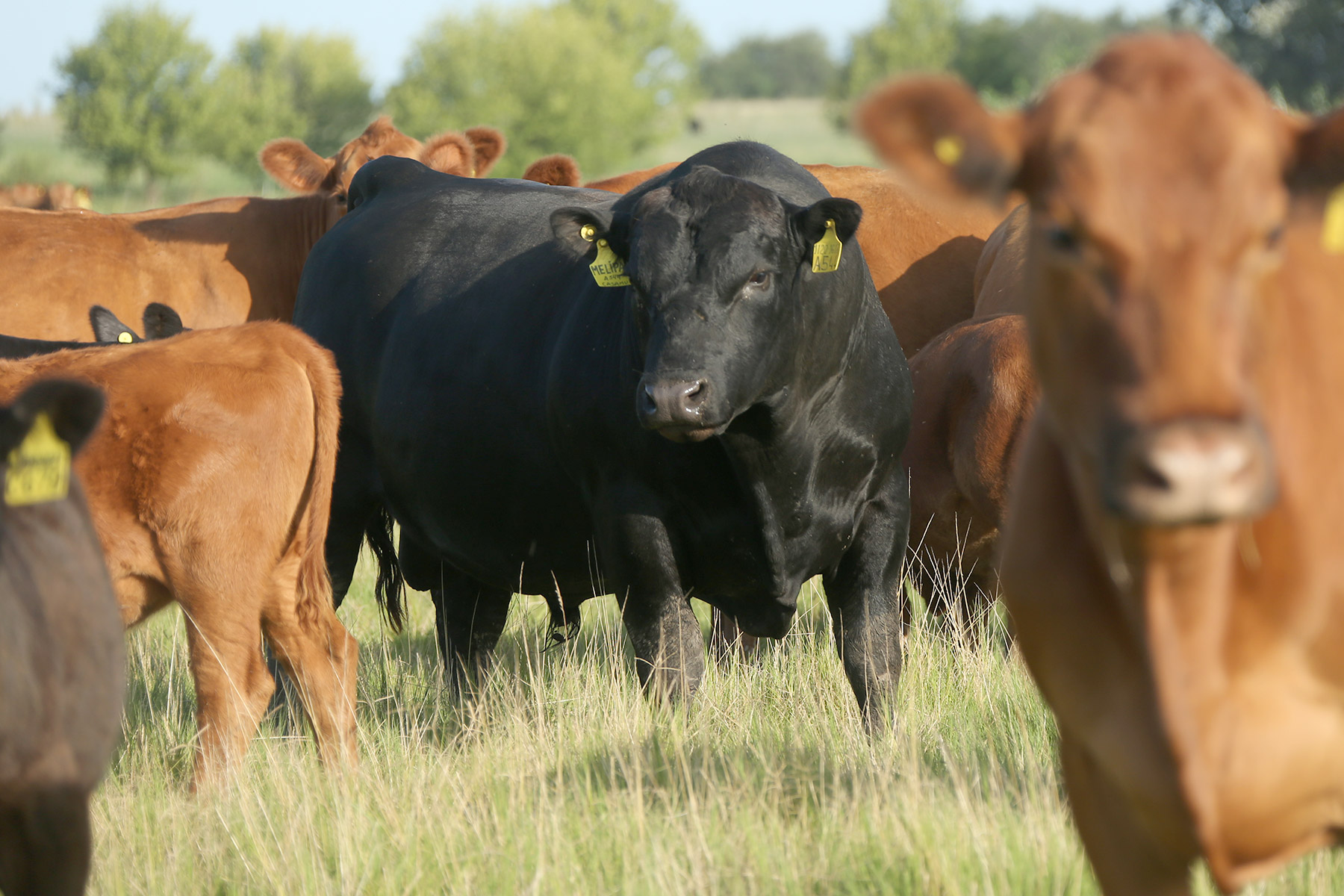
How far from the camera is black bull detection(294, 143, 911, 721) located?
394 centimetres

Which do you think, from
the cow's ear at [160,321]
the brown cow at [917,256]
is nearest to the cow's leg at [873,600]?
the brown cow at [917,256]

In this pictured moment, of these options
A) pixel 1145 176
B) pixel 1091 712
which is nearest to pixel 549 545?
pixel 1091 712

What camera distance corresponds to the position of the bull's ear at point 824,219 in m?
3.91

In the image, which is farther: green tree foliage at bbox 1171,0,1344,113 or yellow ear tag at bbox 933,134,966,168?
green tree foliage at bbox 1171,0,1344,113

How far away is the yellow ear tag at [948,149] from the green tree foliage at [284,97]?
4216 cm

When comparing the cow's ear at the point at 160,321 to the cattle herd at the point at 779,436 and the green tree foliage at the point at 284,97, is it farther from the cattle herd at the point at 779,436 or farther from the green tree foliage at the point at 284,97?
the green tree foliage at the point at 284,97

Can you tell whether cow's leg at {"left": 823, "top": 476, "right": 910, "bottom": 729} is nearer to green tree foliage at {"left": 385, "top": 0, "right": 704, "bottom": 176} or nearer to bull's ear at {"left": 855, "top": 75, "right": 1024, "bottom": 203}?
bull's ear at {"left": 855, "top": 75, "right": 1024, "bottom": 203}

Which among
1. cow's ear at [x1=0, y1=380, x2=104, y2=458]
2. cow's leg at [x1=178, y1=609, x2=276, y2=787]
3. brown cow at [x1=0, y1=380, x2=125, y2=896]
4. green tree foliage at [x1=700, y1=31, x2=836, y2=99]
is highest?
green tree foliage at [x1=700, y1=31, x2=836, y2=99]

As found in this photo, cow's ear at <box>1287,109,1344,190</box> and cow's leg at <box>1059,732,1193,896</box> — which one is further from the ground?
cow's ear at <box>1287,109,1344,190</box>

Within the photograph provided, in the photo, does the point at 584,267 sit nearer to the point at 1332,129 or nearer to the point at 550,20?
the point at 1332,129

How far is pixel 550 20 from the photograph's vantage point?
53.2 metres

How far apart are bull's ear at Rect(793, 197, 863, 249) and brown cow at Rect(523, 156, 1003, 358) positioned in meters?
3.04

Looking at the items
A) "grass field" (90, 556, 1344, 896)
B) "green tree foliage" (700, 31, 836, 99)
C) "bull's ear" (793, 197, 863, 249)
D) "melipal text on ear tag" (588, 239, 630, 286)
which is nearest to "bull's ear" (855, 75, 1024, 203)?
"grass field" (90, 556, 1344, 896)

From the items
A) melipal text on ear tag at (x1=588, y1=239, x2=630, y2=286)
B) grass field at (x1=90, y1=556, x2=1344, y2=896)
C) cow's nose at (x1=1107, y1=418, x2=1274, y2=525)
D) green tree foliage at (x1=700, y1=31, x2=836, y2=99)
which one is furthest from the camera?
green tree foliage at (x1=700, y1=31, x2=836, y2=99)
